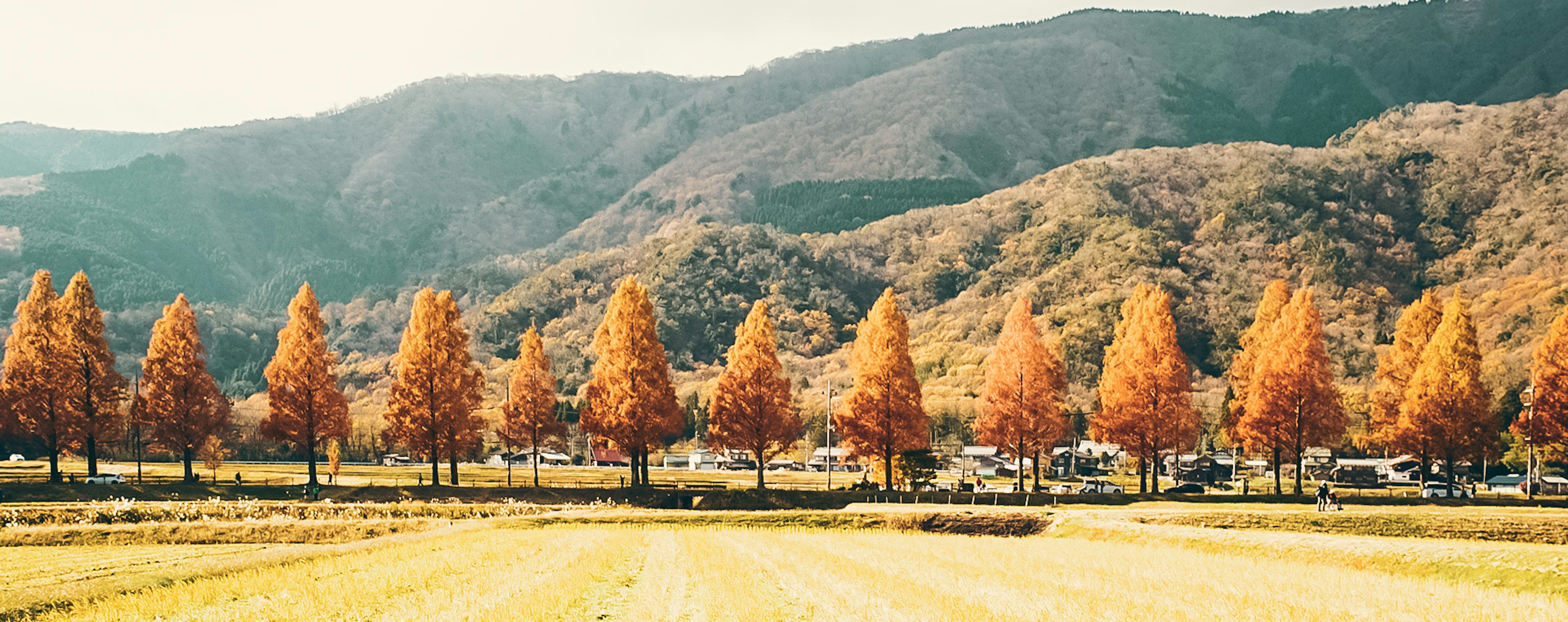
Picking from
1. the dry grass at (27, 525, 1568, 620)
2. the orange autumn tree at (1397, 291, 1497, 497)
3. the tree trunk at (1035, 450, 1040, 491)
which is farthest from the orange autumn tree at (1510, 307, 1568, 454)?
the dry grass at (27, 525, 1568, 620)

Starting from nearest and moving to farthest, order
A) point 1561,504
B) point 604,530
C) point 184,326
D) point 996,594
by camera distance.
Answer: point 996,594, point 604,530, point 1561,504, point 184,326

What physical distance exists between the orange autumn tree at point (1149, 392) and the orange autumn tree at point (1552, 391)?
65.1 ft

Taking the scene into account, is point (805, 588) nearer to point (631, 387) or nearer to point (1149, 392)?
point (631, 387)

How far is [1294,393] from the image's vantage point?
2628 inches

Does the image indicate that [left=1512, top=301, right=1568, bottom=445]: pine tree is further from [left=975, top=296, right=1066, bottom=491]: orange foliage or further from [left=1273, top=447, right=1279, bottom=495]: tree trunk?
[left=975, top=296, right=1066, bottom=491]: orange foliage

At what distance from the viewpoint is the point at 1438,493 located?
7100 cm

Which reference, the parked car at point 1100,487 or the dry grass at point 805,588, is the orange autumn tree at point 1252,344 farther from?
the dry grass at point 805,588

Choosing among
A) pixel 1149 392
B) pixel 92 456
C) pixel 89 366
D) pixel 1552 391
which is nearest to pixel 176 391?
pixel 89 366

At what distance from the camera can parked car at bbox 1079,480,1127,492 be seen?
77562 millimetres

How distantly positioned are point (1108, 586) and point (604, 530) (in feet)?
75.5

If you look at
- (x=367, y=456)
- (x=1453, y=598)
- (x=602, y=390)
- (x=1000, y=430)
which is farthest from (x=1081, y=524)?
(x=367, y=456)

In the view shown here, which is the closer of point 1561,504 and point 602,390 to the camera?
point 1561,504

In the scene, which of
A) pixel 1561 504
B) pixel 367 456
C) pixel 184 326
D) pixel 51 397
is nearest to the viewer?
pixel 1561 504

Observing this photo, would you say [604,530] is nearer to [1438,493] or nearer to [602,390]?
[602,390]
